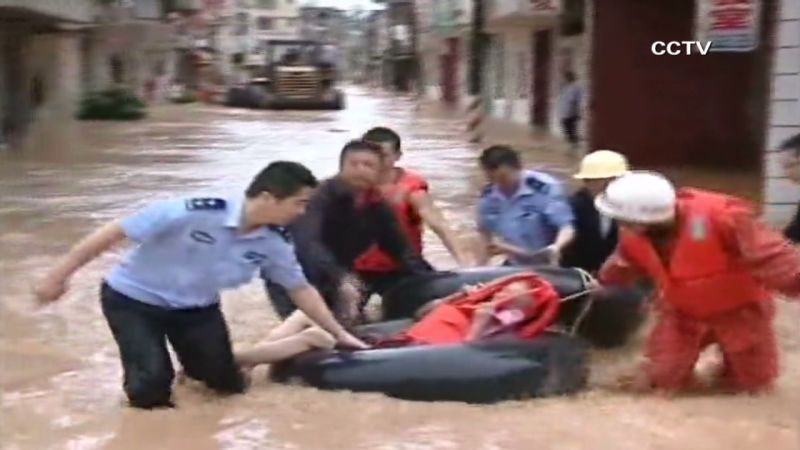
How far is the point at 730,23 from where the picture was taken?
14141mm

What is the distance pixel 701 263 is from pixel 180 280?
87.1 inches

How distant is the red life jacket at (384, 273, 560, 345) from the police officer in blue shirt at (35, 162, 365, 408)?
563 millimetres

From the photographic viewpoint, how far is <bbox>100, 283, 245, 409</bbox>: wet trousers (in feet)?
20.6

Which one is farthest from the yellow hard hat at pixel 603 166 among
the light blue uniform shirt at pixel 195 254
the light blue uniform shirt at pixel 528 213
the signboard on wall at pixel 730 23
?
the signboard on wall at pixel 730 23

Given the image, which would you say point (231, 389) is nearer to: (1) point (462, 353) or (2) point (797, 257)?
(1) point (462, 353)

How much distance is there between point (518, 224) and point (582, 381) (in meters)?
1.75

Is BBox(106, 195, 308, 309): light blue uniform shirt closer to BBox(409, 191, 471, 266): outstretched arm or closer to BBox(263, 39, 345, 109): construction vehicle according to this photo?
BBox(409, 191, 471, 266): outstretched arm

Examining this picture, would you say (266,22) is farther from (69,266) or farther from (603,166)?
(69,266)

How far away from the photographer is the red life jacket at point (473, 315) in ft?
22.5

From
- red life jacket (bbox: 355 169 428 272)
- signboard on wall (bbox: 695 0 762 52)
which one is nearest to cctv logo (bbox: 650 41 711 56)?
signboard on wall (bbox: 695 0 762 52)

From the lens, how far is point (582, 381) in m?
6.80

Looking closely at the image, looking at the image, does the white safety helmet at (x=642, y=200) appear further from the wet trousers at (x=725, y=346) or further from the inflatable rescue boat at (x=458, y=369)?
the inflatable rescue boat at (x=458, y=369)

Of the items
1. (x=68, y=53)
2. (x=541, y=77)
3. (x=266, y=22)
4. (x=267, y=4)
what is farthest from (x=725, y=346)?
(x=267, y=4)

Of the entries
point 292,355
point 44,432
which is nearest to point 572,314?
point 292,355
